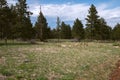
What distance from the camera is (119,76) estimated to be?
18781mm

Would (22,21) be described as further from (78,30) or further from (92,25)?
(78,30)

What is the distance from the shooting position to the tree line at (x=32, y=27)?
5341cm

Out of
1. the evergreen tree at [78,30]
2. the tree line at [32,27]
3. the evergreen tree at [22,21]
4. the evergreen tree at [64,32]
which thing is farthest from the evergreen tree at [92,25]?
the evergreen tree at [64,32]

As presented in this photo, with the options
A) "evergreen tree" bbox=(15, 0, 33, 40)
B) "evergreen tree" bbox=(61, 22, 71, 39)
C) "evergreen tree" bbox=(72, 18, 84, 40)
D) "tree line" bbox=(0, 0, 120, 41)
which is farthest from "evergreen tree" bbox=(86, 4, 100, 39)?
"evergreen tree" bbox=(61, 22, 71, 39)

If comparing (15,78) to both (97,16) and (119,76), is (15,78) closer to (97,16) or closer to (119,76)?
(119,76)

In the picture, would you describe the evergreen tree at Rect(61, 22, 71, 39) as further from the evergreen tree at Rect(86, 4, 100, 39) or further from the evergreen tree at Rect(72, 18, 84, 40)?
the evergreen tree at Rect(86, 4, 100, 39)

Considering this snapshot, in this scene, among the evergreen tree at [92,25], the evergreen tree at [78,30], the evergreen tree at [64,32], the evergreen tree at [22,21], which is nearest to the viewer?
the evergreen tree at [22,21]

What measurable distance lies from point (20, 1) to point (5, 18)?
15.9 meters

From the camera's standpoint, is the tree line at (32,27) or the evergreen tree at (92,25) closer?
the tree line at (32,27)

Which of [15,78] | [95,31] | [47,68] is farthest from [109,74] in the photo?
[95,31]

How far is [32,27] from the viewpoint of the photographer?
266 feet

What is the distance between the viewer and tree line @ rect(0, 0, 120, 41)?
175ft

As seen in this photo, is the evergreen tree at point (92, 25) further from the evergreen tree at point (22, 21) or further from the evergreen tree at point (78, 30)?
the evergreen tree at point (22, 21)

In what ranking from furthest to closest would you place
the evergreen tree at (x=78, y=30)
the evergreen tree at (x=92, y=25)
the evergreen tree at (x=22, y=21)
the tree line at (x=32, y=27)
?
the evergreen tree at (x=78, y=30) → the evergreen tree at (x=92, y=25) → the evergreen tree at (x=22, y=21) → the tree line at (x=32, y=27)
